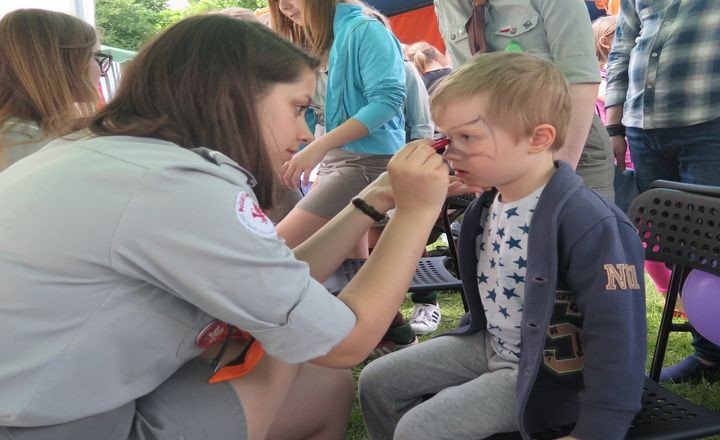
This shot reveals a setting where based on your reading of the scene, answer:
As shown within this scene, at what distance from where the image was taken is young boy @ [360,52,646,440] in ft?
3.41

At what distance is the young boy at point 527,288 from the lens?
3.41 feet

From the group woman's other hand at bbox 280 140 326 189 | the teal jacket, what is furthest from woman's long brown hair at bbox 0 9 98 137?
the teal jacket

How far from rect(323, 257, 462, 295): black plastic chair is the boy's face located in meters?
0.72

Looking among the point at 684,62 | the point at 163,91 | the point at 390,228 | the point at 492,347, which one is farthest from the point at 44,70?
the point at 684,62

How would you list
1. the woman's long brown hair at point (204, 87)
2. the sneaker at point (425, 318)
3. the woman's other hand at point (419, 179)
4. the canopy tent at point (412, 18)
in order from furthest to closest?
the canopy tent at point (412, 18) → the sneaker at point (425, 318) → the woman's other hand at point (419, 179) → the woman's long brown hair at point (204, 87)

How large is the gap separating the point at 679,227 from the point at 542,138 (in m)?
0.36

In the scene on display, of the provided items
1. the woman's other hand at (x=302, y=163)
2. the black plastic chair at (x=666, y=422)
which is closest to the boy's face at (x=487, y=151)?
the black plastic chair at (x=666, y=422)

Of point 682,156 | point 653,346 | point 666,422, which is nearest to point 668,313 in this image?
point 666,422

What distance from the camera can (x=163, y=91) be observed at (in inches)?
38.4

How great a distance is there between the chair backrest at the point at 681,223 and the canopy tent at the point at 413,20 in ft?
18.0

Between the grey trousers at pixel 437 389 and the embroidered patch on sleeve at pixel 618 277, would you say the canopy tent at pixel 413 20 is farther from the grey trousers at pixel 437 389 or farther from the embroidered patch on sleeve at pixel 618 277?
the embroidered patch on sleeve at pixel 618 277

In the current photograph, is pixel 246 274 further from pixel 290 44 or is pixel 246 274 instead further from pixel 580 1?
pixel 580 1

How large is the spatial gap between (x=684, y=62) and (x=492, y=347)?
3.80 ft

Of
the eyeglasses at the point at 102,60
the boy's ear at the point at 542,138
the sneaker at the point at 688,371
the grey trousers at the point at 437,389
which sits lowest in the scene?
the sneaker at the point at 688,371
